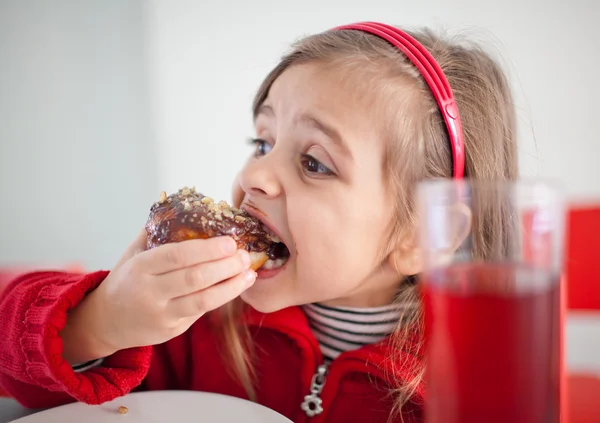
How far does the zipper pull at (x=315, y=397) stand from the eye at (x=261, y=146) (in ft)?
1.65

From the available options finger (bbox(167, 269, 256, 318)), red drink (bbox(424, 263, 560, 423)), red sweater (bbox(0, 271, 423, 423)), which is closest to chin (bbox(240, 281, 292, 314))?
red sweater (bbox(0, 271, 423, 423))

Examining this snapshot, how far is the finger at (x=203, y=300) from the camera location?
0.92m

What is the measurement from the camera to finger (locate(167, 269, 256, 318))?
3.02 feet

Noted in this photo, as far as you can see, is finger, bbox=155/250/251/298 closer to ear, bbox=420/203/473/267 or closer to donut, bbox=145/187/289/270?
donut, bbox=145/187/289/270

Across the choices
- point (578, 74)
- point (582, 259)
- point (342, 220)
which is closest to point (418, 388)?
point (342, 220)

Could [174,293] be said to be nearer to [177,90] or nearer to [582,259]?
[582,259]

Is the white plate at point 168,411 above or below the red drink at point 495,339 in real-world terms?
below

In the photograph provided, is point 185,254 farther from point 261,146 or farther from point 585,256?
point 585,256

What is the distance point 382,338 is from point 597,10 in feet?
4.64

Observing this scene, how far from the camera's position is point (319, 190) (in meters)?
1.16

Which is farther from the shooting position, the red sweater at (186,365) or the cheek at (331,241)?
the cheek at (331,241)

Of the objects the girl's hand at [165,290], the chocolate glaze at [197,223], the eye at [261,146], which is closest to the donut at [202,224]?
the chocolate glaze at [197,223]

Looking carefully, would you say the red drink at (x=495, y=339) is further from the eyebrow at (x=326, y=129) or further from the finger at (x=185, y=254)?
the eyebrow at (x=326, y=129)

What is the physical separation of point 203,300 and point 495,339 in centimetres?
50
